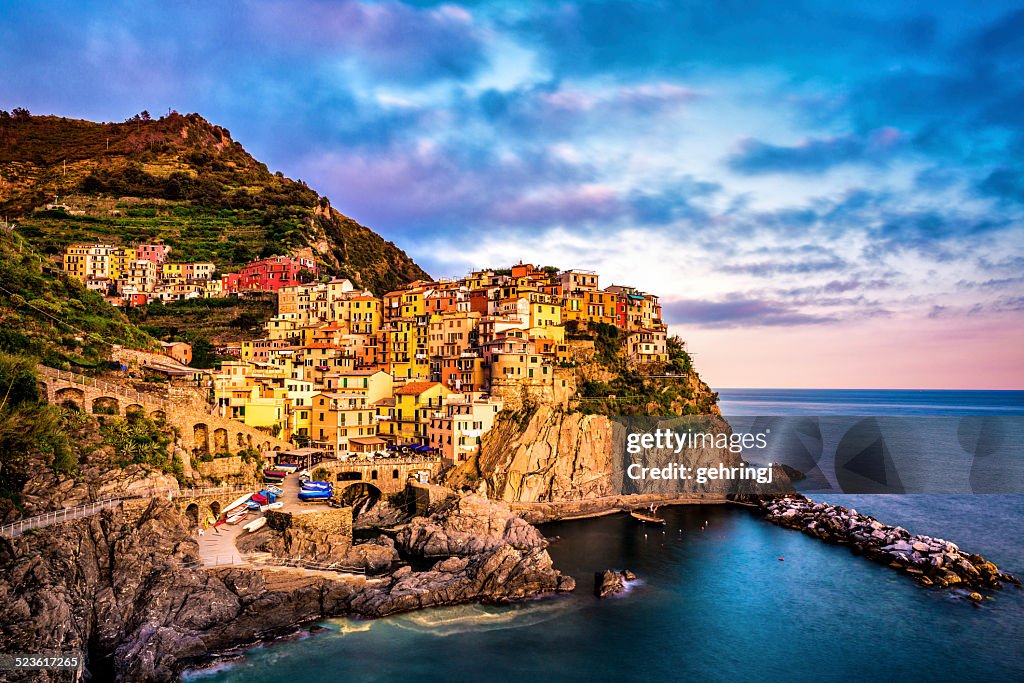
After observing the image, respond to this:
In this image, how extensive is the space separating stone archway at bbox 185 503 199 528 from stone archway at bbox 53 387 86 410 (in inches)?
256

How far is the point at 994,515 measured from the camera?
156ft

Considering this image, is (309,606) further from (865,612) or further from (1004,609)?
(1004,609)

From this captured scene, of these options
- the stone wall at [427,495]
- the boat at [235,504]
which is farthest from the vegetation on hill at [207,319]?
the boat at [235,504]

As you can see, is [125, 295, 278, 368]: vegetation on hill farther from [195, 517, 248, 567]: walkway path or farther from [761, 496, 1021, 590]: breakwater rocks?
[761, 496, 1021, 590]: breakwater rocks

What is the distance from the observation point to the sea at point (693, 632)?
22.6m

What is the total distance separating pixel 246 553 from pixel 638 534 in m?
22.1

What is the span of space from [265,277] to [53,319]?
2960 cm

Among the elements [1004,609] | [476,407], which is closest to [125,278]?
[476,407]

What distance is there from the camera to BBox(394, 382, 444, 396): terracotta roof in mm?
45875

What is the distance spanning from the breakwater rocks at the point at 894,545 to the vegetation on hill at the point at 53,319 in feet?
139

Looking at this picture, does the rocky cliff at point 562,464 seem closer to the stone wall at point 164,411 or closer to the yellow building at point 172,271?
the stone wall at point 164,411

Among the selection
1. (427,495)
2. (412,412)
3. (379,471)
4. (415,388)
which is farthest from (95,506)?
(415,388)

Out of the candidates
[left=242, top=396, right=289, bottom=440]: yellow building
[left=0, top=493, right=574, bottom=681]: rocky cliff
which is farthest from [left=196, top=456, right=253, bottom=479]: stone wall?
[left=0, top=493, right=574, bottom=681]: rocky cliff

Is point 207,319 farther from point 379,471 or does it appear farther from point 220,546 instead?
point 220,546
